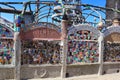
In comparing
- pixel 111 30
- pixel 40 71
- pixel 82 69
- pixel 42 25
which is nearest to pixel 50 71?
pixel 40 71

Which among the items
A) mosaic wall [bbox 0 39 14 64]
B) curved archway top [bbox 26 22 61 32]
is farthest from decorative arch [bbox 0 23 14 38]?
curved archway top [bbox 26 22 61 32]

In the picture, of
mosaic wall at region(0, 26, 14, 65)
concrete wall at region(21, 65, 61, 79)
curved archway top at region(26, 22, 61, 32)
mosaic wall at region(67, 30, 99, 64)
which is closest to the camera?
mosaic wall at region(0, 26, 14, 65)

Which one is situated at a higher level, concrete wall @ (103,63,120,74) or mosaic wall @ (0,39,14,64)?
mosaic wall @ (0,39,14,64)

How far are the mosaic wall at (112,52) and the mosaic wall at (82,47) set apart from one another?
0.80 meters

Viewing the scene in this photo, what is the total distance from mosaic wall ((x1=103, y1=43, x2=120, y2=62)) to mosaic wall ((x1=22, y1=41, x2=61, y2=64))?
3342mm

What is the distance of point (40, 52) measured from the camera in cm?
1140

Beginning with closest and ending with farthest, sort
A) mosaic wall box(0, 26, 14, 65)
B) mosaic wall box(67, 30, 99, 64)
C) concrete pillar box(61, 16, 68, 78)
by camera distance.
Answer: mosaic wall box(0, 26, 14, 65), concrete pillar box(61, 16, 68, 78), mosaic wall box(67, 30, 99, 64)

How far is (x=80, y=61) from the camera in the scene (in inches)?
492

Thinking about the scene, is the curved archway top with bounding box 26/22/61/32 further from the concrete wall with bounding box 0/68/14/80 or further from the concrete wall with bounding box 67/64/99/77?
the concrete wall with bounding box 0/68/14/80

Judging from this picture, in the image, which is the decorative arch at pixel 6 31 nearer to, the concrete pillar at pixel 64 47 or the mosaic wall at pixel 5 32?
the mosaic wall at pixel 5 32

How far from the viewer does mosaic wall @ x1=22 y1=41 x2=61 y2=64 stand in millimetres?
11039

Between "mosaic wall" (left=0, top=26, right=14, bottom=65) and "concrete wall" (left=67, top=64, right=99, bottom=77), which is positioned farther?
"concrete wall" (left=67, top=64, right=99, bottom=77)

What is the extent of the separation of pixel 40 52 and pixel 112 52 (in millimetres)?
4899

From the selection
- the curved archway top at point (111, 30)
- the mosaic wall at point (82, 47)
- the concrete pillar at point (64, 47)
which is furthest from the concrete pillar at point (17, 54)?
the curved archway top at point (111, 30)
